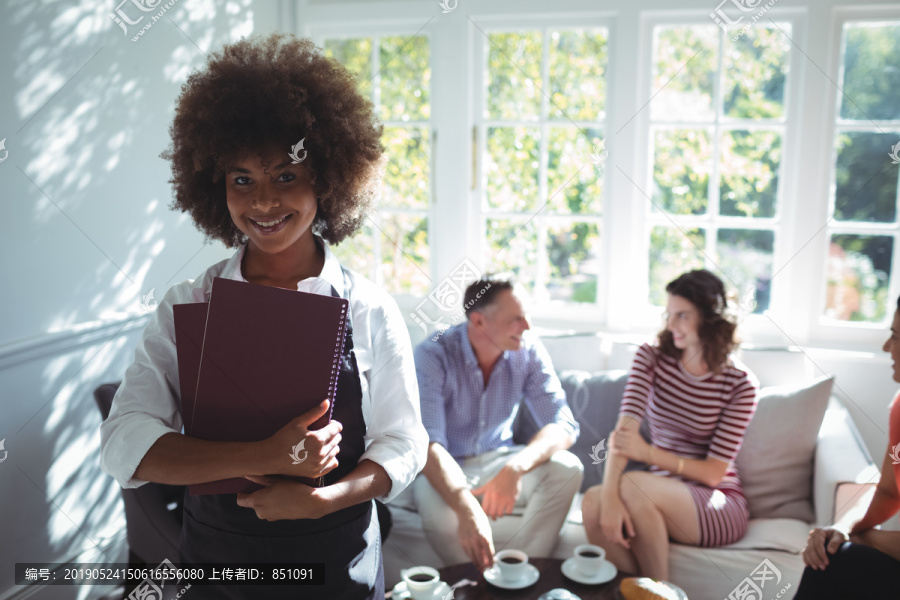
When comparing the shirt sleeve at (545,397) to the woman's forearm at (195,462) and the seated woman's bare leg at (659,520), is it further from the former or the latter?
the woman's forearm at (195,462)

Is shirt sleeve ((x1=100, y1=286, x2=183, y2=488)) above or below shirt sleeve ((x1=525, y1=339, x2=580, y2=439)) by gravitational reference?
above

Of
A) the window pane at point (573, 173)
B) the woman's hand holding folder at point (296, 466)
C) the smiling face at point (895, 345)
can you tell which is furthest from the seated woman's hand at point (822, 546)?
the window pane at point (573, 173)

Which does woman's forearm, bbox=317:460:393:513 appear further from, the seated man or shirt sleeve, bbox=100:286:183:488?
the seated man

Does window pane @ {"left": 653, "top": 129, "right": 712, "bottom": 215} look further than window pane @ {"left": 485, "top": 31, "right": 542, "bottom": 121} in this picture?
No

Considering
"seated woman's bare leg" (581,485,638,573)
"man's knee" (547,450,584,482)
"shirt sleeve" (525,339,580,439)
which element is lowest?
"seated woman's bare leg" (581,485,638,573)

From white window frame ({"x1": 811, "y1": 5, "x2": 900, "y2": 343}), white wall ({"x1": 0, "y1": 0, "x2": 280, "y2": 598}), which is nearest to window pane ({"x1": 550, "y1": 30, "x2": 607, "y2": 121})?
white window frame ({"x1": 811, "y1": 5, "x2": 900, "y2": 343})

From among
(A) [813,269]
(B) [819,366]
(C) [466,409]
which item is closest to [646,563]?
(C) [466,409]

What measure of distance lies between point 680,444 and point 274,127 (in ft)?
5.54

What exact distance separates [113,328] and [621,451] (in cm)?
166

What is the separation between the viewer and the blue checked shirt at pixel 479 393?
2385mm

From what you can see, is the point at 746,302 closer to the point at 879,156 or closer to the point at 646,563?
the point at 879,156

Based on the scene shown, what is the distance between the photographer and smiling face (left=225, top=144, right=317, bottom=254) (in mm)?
1148

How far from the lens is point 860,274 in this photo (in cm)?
290

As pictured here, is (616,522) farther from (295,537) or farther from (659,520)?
(295,537)
